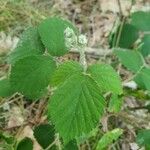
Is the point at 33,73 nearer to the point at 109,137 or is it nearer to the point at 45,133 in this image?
the point at 45,133

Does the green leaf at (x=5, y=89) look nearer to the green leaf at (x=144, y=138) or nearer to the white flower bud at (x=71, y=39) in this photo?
the white flower bud at (x=71, y=39)

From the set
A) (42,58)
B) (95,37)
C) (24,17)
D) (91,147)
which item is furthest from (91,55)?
(42,58)

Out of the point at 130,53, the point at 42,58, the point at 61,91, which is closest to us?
the point at 61,91

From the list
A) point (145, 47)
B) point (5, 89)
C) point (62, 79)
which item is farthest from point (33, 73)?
point (145, 47)

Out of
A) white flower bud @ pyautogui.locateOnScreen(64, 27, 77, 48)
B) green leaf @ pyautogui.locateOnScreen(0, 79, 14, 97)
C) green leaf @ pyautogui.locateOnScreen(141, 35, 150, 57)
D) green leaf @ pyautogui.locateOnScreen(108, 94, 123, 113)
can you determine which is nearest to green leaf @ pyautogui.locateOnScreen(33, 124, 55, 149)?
green leaf @ pyautogui.locateOnScreen(0, 79, 14, 97)

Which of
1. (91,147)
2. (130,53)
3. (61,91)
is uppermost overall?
(61,91)

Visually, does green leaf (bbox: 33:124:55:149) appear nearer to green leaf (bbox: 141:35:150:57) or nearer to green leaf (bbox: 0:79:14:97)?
green leaf (bbox: 0:79:14:97)

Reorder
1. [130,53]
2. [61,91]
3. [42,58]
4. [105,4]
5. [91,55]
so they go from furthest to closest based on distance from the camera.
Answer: [105,4] → [91,55] → [130,53] → [42,58] → [61,91]

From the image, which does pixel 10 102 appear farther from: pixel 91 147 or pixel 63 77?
pixel 63 77
